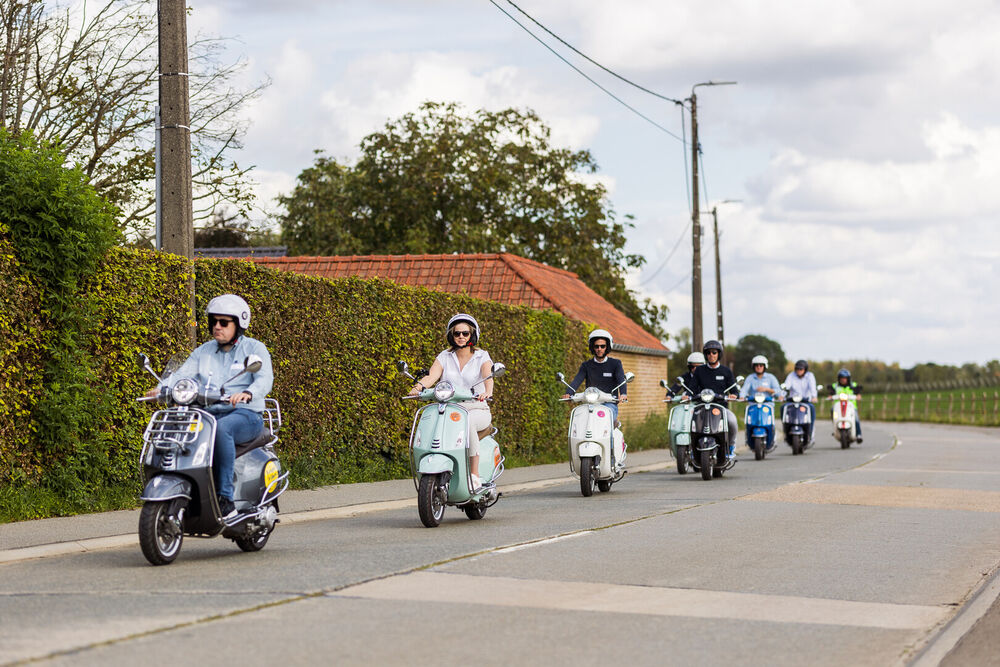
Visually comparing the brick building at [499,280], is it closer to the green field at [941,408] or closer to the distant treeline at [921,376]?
the green field at [941,408]

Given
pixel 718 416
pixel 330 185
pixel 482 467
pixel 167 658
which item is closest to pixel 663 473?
pixel 718 416

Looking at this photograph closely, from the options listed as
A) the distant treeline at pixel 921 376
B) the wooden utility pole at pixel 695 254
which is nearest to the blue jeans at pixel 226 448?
the wooden utility pole at pixel 695 254

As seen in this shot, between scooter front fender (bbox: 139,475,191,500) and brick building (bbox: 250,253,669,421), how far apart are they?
22593 mm

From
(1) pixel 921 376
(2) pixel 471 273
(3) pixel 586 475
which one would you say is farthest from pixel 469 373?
(1) pixel 921 376

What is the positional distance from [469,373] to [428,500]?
139 centimetres

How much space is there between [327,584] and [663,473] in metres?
14.3

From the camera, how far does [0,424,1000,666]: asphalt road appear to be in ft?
20.8

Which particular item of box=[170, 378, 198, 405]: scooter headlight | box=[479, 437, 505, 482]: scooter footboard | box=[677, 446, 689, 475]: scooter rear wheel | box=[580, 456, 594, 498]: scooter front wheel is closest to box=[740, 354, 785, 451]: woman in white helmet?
box=[677, 446, 689, 475]: scooter rear wheel

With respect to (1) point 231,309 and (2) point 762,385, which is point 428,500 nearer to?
(1) point 231,309

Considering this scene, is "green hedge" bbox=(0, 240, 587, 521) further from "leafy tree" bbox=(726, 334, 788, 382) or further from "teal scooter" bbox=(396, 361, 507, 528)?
"leafy tree" bbox=(726, 334, 788, 382)

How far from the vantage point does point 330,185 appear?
52.0m

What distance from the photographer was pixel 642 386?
3697 centimetres

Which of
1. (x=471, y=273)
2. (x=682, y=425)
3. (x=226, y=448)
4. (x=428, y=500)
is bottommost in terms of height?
(x=428, y=500)

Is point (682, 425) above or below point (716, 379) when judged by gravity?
below
